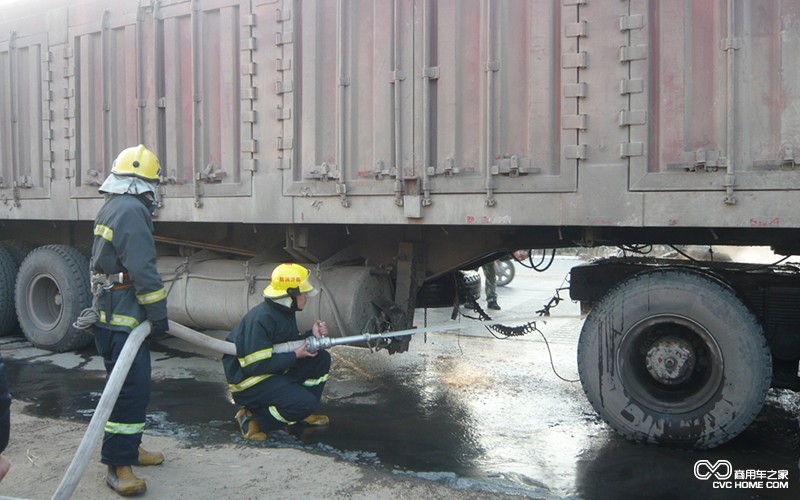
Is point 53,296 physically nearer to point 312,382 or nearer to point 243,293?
point 243,293

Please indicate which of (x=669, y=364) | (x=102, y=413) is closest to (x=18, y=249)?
(x=102, y=413)

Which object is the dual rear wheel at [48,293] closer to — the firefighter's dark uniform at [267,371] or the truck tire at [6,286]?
the truck tire at [6,286]

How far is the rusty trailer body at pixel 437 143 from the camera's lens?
3977mm

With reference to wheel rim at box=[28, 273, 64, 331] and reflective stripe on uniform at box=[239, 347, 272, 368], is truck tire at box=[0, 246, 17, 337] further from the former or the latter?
reflective stripe on uniform at box=[239, 347, 272, 368]

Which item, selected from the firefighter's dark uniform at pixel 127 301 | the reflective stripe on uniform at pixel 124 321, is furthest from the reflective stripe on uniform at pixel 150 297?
the reflective stripe on uniform at pixel 124 321

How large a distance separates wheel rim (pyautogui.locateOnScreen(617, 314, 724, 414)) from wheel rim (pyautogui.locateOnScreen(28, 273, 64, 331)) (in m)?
5.78

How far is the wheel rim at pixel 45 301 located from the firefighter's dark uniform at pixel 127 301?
152 inches

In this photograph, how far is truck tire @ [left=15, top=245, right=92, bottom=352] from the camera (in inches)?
279

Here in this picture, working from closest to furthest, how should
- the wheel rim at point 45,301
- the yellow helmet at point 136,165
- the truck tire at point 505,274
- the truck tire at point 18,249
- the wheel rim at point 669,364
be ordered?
1. the yellow helmet at point 136,165
2. the wheel rim at point 669,364
3. the wheel rim at point 45,301
4. the truck tire at point 18,249
5. the truck tire at point 505,274

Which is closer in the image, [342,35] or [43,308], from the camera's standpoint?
[342,35]

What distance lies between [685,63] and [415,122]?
175cm

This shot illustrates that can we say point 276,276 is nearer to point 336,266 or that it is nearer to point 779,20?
point 336,266

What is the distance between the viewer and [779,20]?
12.4 feet

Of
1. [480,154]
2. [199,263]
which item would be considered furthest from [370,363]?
[480,154]
